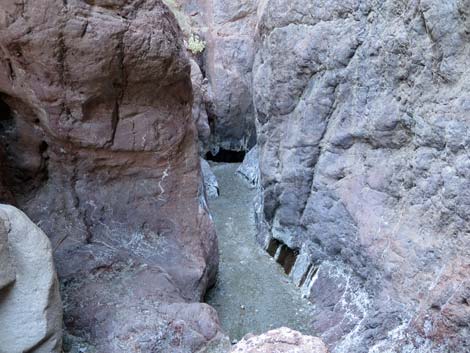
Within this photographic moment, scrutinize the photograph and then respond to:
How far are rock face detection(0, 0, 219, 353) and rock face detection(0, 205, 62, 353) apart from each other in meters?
0.74

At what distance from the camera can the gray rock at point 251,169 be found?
401 inches

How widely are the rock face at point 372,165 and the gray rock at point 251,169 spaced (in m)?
2.59

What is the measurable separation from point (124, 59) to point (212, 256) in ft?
8.45

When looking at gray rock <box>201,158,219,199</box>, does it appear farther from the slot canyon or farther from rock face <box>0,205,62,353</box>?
rock face <box>0,205,62,353</box>

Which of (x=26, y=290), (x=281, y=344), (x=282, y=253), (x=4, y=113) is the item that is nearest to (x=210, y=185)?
(x=282, y=253)

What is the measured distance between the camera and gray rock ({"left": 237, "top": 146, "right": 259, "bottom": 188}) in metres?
10.2

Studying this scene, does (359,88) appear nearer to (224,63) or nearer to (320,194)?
(320,194)

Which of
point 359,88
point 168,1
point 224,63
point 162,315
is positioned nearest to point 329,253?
point 359,88

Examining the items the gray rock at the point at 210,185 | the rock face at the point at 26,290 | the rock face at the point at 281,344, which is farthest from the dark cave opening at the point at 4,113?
the gray rock at the point at 210,185

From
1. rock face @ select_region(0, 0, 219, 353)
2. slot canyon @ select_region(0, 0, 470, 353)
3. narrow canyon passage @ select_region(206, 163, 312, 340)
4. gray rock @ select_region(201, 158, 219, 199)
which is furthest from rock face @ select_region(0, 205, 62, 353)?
gray rock @ select_region(201, 158, 219, 199)

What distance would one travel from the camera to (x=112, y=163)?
516cm

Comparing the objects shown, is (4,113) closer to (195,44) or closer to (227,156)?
(227,156)

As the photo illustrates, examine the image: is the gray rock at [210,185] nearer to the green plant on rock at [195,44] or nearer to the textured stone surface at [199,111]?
the textured stone surface at [199,111]

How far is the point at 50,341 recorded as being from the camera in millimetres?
3619
